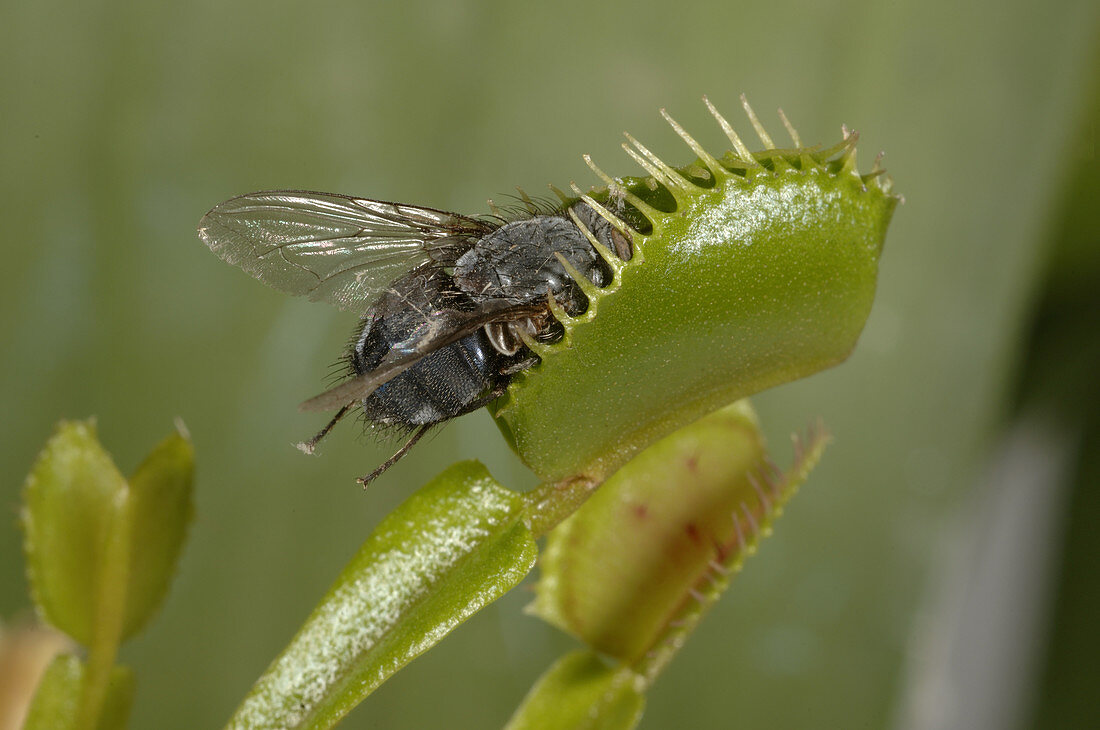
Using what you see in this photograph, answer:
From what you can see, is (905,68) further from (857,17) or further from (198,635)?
(198,635)

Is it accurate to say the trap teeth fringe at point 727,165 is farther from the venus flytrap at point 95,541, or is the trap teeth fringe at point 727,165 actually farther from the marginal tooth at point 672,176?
the venus flytrap at point 95,541

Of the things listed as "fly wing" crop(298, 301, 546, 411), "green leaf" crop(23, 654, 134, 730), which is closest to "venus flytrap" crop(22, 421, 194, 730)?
"green leaf" crop(23, 654, 134, 730)

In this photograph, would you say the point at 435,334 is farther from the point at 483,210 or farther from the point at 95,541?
the point at 483,210

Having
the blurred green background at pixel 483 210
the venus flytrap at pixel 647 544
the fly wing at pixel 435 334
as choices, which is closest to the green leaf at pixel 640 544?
→ the venus flytrap at pixel 647 544

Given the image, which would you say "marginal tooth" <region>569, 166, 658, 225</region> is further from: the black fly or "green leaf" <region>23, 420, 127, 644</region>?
"green leaf" <region>23, 420, 127, 644</region>

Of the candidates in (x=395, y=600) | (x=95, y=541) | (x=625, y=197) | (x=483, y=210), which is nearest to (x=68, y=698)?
(x=95, y=541)

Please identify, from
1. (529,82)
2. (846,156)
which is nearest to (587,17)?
(529,82)
